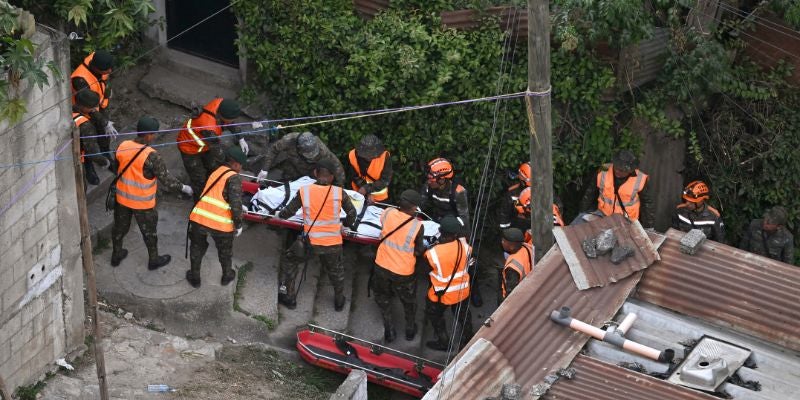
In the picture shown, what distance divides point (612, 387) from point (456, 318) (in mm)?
3645

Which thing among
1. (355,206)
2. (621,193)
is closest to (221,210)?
(355,206)

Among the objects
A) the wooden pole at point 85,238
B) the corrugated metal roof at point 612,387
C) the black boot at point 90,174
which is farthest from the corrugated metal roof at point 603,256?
the black boot at point 90,174

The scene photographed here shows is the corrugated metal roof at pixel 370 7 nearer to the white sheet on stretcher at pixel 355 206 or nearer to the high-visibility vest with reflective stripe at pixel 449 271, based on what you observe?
the white sheet on stretcher at pixel 355 206

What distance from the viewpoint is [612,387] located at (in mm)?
8438

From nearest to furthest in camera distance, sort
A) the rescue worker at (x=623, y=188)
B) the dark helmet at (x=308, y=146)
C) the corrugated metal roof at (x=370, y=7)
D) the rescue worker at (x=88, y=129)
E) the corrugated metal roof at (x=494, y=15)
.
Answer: the rescue worker at (x=88, y=129) < the dark helmet at (x=308, y=146) < the rescue worker at (x=623, y=188) < the corrugated metal roof at (x=494, y=15) < the corrugated metal roof at (x=370, y=7)

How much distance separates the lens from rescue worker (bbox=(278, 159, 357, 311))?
11.5m

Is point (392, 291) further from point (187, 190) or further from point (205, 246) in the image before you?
point (187, 190)

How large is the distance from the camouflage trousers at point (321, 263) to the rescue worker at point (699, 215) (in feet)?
13.1

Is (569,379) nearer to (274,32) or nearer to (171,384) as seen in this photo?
(171,384)

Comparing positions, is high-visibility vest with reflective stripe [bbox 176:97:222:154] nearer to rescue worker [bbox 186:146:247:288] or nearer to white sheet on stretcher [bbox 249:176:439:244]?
white sheet on stretcher [bbox 249:176:439:244]

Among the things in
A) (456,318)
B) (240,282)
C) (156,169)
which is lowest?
(240,282)

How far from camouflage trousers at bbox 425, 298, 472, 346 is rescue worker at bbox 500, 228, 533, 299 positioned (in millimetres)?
736

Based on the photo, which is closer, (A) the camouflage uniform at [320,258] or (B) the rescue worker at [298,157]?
(A) the camouflage uniform at [320,258]

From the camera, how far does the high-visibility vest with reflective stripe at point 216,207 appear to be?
37.1ft
